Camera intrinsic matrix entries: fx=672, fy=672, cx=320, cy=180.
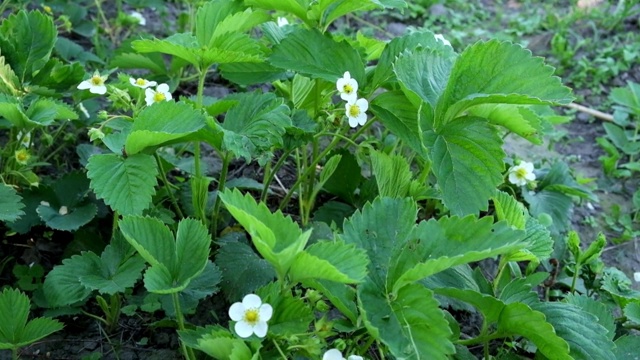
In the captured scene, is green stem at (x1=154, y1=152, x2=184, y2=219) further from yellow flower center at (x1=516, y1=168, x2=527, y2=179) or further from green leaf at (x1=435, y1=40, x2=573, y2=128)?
yellow flower center at (x1=516, y1=168, x2=527, y2=179)

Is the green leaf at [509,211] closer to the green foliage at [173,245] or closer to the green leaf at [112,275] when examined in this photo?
the green foliage at [173,245]

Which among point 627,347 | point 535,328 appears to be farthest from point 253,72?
point 627,347

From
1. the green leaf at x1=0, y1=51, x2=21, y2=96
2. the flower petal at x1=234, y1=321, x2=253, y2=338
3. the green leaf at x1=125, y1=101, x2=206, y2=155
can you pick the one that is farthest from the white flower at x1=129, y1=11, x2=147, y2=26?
the flower petal at x1=234, y1=321, x2=253, y2=338

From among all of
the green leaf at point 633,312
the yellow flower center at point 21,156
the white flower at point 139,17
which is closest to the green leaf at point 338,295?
the green leaf at point 633,312

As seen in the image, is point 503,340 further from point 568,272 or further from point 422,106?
point 422,106

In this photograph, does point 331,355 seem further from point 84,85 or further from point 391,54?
point 84,85
